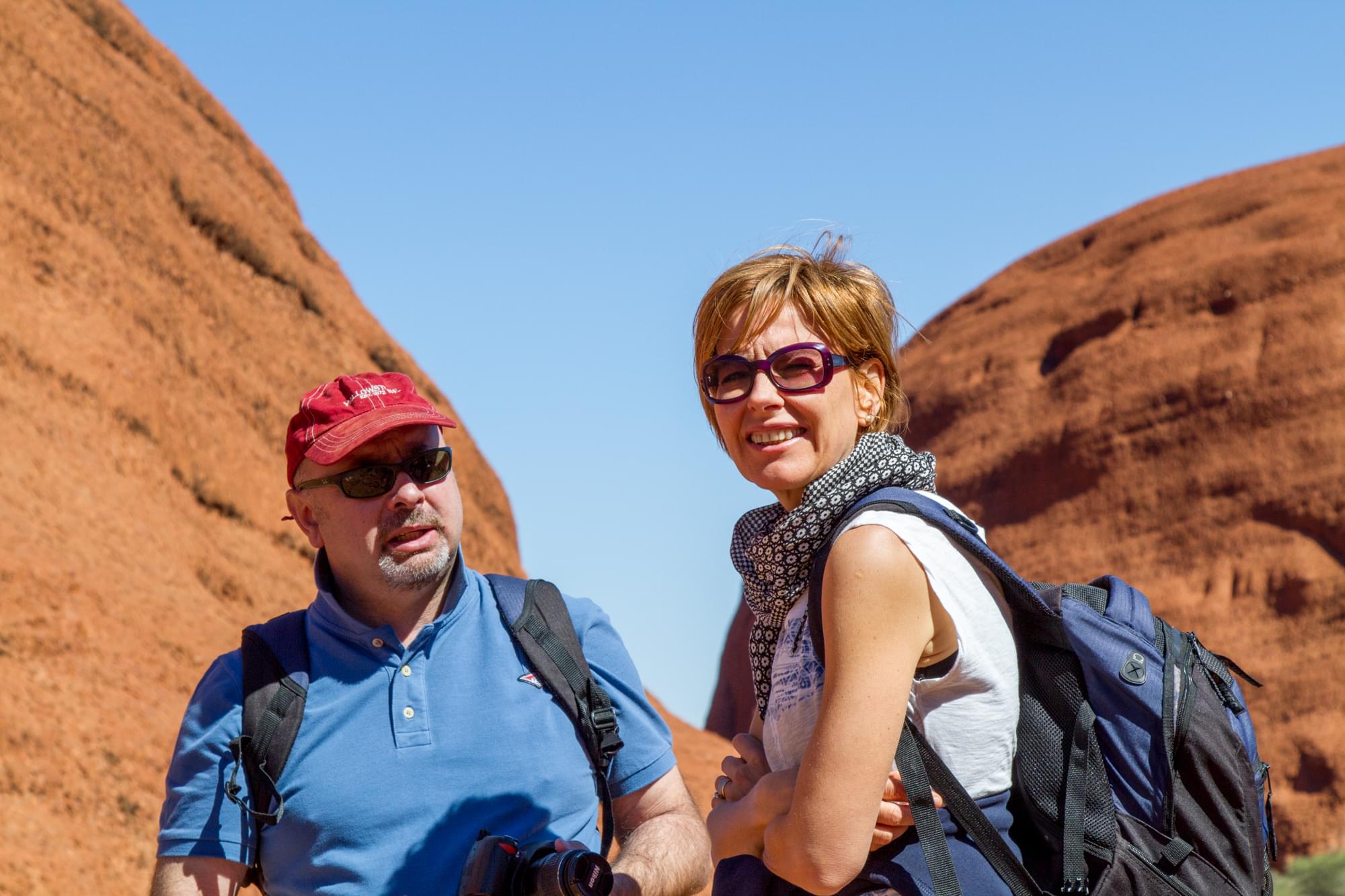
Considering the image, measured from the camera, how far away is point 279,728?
9.59 ft

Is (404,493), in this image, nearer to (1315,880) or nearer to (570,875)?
(570,875)

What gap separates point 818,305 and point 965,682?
75cm

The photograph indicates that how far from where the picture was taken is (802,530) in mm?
2223

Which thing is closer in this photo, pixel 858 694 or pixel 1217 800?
pixel 858 694

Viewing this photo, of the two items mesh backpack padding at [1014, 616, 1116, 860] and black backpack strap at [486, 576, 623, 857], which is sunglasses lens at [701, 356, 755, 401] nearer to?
mesh backpack padding at [1014, 616, 1116, 860]

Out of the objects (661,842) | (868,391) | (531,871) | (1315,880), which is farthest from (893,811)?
(1315,880)

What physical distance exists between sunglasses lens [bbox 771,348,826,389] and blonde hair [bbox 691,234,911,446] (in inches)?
2.5

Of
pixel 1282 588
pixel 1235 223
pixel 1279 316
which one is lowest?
pixel 1282 588

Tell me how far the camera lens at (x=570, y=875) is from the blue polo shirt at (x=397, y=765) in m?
0.34

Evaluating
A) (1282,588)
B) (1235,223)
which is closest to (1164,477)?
(1282,588)

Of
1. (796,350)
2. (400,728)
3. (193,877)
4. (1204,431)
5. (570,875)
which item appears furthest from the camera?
(1204,431)

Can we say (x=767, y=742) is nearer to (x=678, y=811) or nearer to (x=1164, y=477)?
(x=678, y=811)

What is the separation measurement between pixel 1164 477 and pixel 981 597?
2166 centimetres

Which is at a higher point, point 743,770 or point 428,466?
point 428,466
